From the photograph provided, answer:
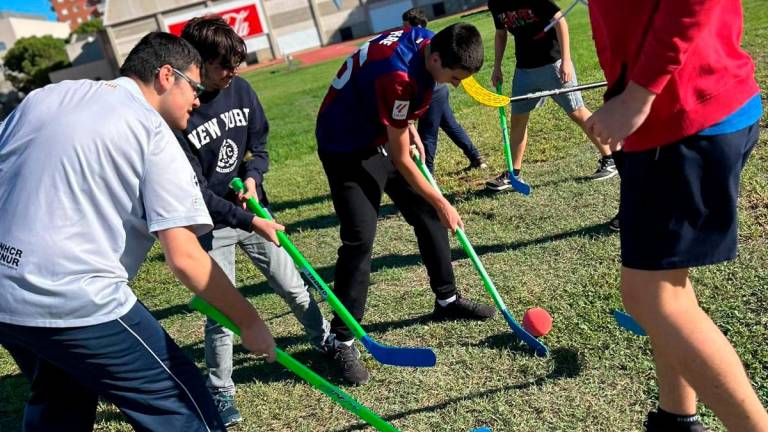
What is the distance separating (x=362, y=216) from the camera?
3.18 meters

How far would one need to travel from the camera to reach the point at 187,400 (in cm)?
192

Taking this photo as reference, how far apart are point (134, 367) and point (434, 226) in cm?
191

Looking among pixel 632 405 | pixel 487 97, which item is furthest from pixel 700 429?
pixel 487 97

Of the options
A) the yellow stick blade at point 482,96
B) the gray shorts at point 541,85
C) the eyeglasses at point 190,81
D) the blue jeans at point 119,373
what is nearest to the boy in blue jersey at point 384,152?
the eyeglasses at point 190,81

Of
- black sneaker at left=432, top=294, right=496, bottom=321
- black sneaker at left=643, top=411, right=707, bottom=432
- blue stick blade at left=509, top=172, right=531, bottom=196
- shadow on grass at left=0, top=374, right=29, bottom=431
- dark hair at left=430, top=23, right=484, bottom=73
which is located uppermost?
dark hair at left=430, top=23, right=484, bottom=73

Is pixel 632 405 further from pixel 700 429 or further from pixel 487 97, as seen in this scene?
pixel 487 97

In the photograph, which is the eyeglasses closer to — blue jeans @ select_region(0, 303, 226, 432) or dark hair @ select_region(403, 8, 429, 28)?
blue jeans @ select_region(0, 303, 226, 432)

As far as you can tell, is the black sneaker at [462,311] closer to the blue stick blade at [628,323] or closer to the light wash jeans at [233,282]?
the light wash jeans at [233,282]

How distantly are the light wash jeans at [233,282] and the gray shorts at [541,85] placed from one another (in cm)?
266

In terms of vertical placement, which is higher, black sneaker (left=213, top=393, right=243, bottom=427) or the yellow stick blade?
the yellow stick blade

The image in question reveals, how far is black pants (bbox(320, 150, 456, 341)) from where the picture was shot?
3178mm

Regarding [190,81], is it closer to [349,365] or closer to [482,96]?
[349,365]

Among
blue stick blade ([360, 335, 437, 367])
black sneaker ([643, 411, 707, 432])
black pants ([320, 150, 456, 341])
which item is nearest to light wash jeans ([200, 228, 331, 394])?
black pants ([320, 150, 456, 341])

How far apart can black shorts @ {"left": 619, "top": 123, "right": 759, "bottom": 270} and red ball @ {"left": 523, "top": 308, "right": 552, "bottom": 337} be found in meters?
1.28
